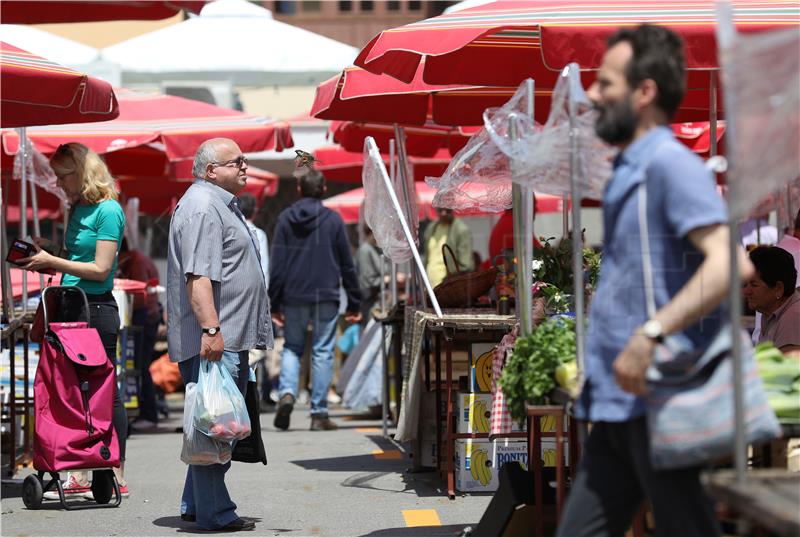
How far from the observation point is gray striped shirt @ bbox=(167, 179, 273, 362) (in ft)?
20.3

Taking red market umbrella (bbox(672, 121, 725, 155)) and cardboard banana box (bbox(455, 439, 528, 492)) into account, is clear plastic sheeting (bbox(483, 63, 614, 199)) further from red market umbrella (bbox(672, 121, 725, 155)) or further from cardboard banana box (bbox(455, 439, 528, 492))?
red market umbrella (bbox(672, 121, 725, 155))

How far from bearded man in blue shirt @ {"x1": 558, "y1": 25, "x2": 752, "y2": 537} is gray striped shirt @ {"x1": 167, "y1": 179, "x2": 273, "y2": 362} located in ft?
9.43

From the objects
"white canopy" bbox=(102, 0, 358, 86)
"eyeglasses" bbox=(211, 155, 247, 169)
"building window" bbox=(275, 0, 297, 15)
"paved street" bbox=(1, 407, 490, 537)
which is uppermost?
"building window" bbox=(275, 0, 297, 15)

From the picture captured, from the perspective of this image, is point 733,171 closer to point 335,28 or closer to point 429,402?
point 429,402

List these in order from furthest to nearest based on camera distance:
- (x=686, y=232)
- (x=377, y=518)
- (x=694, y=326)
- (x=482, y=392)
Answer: (x=482, y=392), (x=377, y=518), (x=694, y=326), (x=686, y=232)

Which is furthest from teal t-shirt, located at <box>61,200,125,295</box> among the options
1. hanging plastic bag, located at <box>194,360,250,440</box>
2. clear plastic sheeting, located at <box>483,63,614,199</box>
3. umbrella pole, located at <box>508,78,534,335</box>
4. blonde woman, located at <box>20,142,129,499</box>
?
clear plastic sheeting, located at <box>483,63,614,199</box>

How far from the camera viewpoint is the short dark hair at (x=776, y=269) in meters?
6.14

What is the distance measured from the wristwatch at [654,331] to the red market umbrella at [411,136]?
6806 mm

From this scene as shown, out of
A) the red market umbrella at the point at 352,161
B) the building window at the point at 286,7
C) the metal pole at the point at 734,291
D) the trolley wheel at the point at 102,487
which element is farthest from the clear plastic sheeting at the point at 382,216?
the building window at the point at 286,7

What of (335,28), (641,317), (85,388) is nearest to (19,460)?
Answer: (85,388)

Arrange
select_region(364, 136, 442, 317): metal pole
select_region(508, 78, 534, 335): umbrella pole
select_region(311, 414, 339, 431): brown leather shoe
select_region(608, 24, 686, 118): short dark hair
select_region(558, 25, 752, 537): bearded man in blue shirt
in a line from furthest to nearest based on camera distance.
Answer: select_region(311, 414, 339, 431): brown leather shoe, select_region(364, 136, 442, 317): metal pole, select_region(508, 78, 534, 335): umbrella pole, select_region(608, 24, 686, 118): short dark hair, select_region(558, 25, 752, 537): bearded man in blue shirt

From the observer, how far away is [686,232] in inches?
129

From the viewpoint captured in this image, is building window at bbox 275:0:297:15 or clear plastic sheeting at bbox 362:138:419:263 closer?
clear plastic sheeting at bbox 362:138:419:263

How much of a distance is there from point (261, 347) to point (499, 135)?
1.93 m
